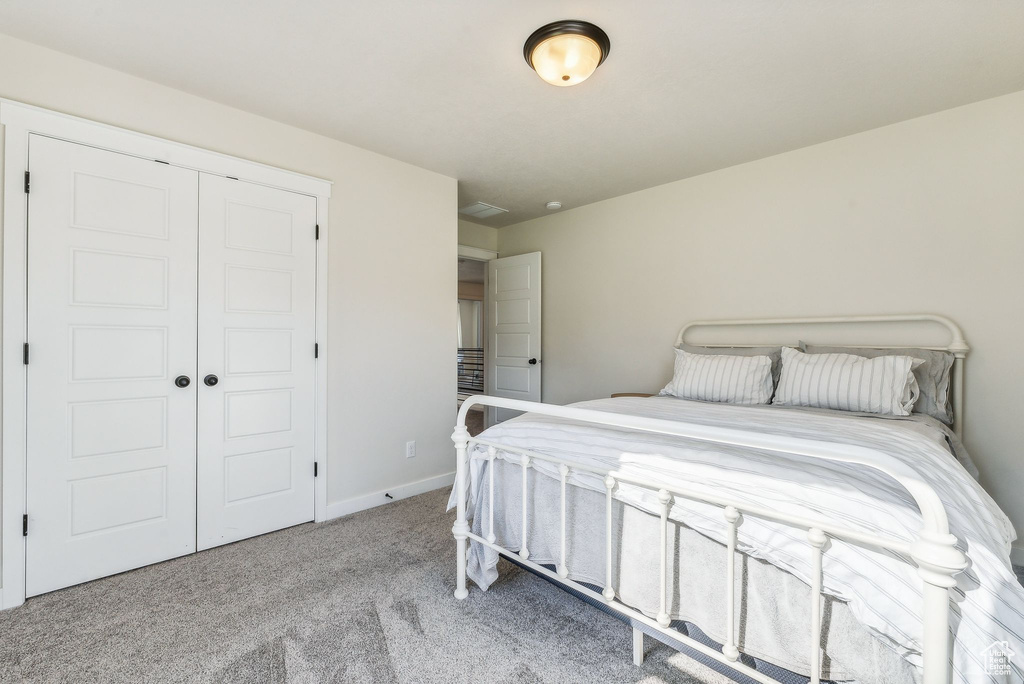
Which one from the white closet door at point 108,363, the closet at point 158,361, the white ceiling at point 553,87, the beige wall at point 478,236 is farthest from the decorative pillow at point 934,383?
the white closet door at point 108,363

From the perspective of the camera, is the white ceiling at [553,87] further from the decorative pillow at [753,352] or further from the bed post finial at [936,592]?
the bed post finial at [936,592]

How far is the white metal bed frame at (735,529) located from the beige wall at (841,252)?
200 centimetres

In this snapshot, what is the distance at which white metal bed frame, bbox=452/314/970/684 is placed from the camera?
2.64ft

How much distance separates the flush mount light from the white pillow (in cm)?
182

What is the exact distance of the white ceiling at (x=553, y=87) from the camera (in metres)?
1.71

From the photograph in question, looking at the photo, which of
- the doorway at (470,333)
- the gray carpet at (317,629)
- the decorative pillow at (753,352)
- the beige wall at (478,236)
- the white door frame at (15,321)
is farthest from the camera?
the doorway at (470,333)

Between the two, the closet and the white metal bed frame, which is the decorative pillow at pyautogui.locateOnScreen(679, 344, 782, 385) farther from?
the closet

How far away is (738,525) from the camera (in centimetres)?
117

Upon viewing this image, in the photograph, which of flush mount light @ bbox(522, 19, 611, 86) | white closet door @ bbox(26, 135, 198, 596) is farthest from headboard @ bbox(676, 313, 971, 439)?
white closet door @ bbox(26, 135, 198, 596)

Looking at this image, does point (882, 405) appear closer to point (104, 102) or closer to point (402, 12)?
point (402, 12)

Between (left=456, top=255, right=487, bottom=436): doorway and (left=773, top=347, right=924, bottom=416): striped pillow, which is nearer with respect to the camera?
(left=773, top=347, right=924, bottom=416): striped pillow

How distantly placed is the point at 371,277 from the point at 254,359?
893 millimetres

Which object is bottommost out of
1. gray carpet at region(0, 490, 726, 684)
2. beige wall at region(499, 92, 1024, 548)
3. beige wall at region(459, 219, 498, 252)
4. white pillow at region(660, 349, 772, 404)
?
gray carpet at region(0, 490, 726, 684)

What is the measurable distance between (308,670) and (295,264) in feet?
6.79
